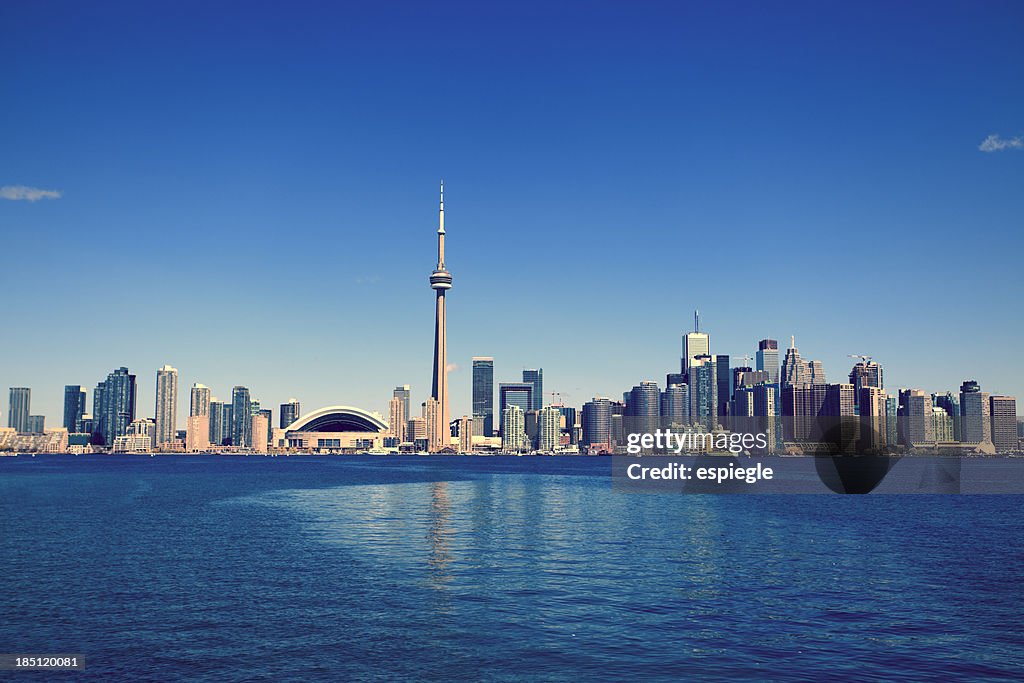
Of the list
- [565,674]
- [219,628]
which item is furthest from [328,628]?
[565,674]

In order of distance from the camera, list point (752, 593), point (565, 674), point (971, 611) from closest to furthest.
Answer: point (565, 674), point (971, 611), point (752, 593)

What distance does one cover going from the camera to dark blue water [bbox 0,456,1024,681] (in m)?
36.3

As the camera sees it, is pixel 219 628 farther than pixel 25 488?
No

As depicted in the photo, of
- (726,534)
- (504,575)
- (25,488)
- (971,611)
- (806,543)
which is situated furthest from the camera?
(25,488)

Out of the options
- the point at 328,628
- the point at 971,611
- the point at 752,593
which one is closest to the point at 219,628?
the point at 328,628

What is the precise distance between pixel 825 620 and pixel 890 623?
341cm

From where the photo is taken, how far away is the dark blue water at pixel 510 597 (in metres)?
36.3

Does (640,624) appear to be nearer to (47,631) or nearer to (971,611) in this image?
(971,611)

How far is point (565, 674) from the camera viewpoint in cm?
3441

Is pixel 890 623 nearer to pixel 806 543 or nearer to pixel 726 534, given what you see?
pixel 806 543

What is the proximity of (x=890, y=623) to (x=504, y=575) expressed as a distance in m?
25.1

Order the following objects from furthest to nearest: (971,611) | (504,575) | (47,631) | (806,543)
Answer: (806,543) → (504,575) → (971,611) → (47,631)

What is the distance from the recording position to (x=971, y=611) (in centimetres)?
4747

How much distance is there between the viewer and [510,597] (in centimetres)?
4953
